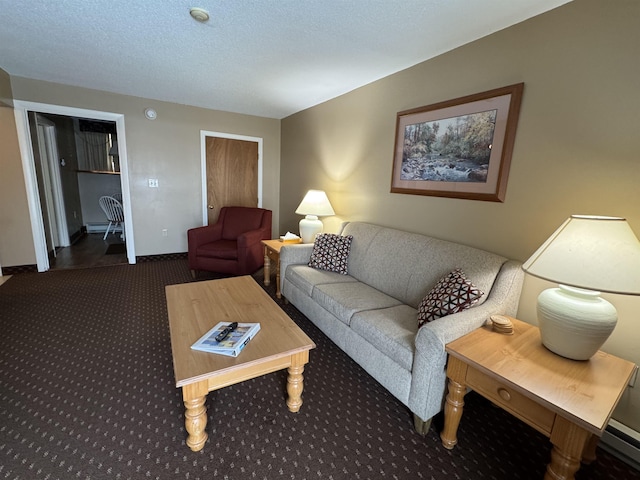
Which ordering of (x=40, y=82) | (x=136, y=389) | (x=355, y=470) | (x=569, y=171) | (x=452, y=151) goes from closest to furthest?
(x=355, y=470)
(x=569, y=171)
(x=136, y=389)
(x=452, y=151)
(x=40, y=82)

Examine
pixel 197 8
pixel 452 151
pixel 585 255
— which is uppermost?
pixel 197 8

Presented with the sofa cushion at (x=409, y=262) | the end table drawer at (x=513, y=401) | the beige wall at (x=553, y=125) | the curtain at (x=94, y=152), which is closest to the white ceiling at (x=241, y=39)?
the beige wall at (x=553, y=125)

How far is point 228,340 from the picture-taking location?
1474 millimetres

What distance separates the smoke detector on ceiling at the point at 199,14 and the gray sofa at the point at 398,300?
1899 mm

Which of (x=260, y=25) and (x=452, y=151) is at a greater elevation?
(x=260, y=25)

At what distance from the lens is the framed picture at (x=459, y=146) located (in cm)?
187

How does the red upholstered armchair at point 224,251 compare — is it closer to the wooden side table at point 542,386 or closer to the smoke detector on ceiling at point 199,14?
the smoke detector on ceiling at point 199,14

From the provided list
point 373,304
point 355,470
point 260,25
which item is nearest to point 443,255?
point 373,304

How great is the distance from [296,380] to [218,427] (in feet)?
1.50

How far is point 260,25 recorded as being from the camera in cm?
195

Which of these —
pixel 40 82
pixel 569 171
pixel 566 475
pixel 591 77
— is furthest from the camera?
pixel 40 82

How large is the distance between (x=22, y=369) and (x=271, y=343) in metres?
1.72

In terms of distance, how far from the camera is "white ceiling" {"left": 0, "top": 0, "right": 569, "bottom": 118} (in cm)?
173

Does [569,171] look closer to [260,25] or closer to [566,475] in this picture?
[566,475]
